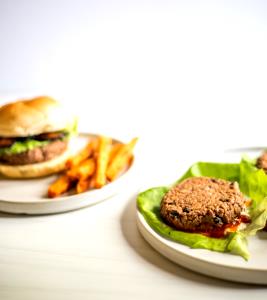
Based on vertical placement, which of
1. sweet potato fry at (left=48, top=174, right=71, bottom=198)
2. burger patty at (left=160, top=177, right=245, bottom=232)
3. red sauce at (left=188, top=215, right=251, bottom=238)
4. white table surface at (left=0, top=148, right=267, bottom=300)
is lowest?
white table surface at (left=0, top=148, right=267, bottom=300)

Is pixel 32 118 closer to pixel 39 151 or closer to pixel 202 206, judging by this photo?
pixel 39 151

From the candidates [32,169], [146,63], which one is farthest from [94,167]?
[146,63]

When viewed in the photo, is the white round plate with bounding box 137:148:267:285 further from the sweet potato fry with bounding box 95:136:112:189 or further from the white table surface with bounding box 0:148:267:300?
the sweet potato fry with bounding box 95:136:112:189

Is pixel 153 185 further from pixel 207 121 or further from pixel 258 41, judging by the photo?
pixel 258 41

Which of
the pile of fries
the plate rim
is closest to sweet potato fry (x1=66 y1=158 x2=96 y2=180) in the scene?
the pile of fries

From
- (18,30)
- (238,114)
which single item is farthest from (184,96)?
(18,30)

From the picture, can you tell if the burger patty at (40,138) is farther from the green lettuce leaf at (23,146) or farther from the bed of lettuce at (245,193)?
the bed of lettuce at (245,193)
